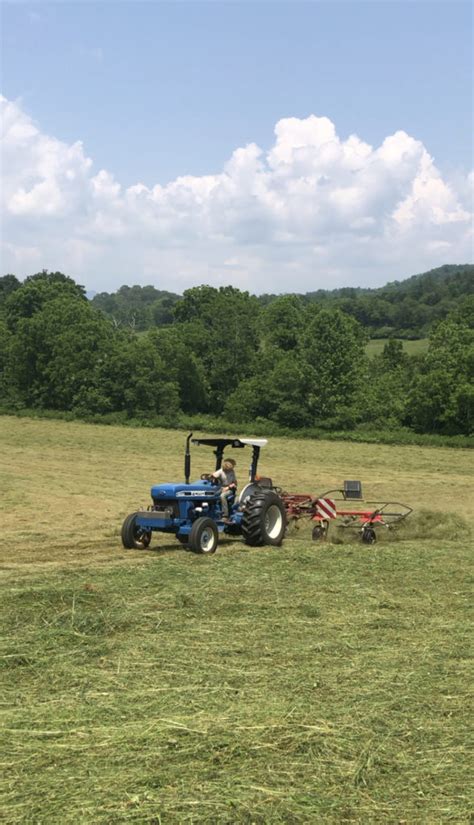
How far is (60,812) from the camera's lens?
14.2 feet

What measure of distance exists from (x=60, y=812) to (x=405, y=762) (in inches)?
78.4

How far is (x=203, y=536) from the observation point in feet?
39.8

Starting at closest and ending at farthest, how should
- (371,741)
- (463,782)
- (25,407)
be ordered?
(463,782)
(371,741)
(25,407)

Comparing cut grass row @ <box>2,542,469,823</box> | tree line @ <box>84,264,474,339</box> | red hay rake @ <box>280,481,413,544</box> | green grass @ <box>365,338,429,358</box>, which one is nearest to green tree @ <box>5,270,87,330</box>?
tree line @ <box>84,264,474,339</box>

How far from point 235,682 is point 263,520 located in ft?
21.8

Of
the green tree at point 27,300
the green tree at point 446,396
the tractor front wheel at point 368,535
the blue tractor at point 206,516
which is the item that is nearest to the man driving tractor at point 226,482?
the blue tractor at point 206,516

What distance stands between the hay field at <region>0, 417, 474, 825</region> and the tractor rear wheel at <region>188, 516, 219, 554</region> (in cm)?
30

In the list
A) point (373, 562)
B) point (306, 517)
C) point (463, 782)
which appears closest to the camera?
point (463, 782)

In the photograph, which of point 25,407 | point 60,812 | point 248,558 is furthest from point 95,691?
point 25,407

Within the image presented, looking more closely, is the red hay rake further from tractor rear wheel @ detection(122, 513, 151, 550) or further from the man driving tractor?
tractor rear wheel @ detection(122, 513, 151, 550)

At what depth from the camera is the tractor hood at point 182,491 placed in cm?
1234

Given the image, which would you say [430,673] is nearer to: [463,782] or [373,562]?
[463,782]

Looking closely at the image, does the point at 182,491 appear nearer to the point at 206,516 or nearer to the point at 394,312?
the point at 206,516

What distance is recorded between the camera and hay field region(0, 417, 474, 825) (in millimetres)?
4527
